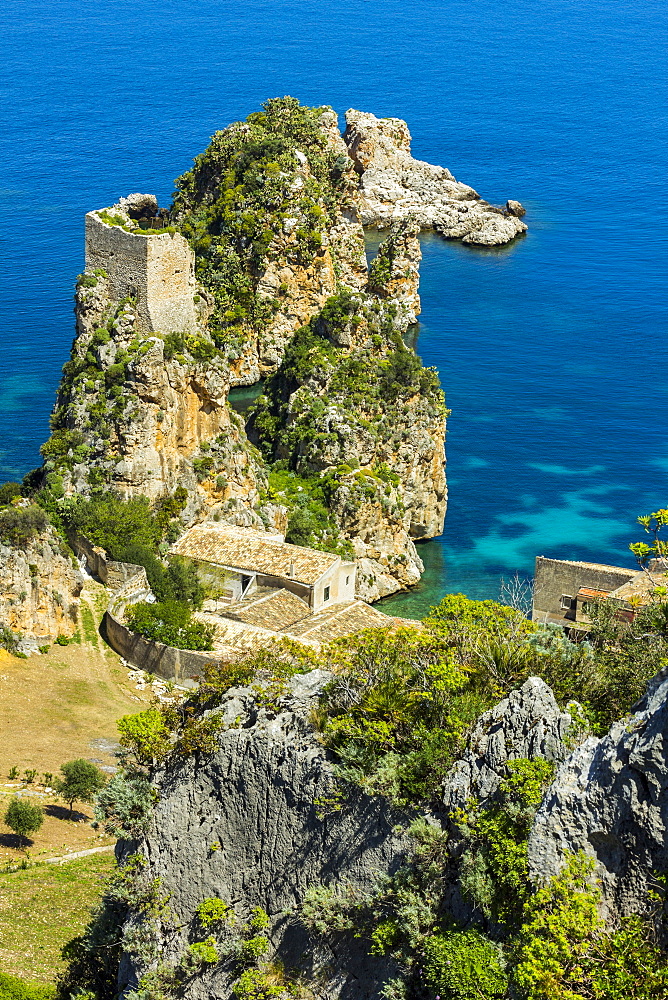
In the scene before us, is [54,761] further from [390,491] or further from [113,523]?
[390,491]

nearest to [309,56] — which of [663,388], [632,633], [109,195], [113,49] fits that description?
[113,49]

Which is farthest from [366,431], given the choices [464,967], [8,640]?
[464,967]

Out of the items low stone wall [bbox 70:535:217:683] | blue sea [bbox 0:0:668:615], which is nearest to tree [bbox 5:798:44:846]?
low stone wall [bbox 70:535:217:683]

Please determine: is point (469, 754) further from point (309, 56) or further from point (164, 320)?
point (309, 56)

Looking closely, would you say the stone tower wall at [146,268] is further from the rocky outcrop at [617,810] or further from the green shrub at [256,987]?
the rocky outcrop at [617,810]

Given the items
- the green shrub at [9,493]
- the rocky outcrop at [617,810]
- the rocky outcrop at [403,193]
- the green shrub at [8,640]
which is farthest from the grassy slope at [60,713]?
the rocky outcrop at [403,193]

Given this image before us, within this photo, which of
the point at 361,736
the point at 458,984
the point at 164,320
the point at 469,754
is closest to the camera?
the point at 458,984
